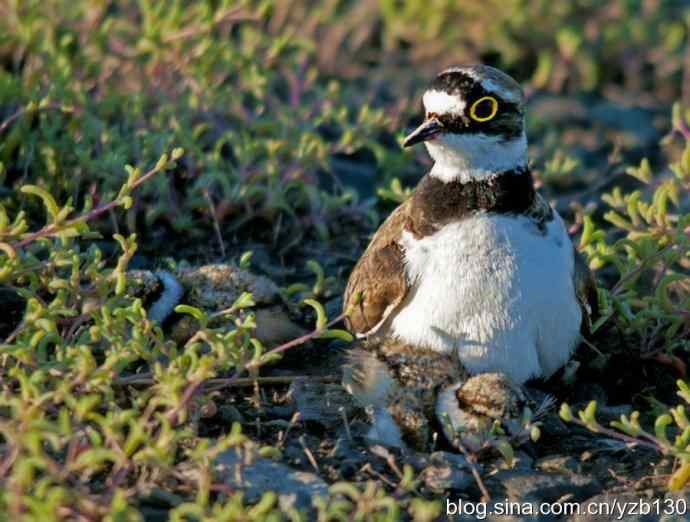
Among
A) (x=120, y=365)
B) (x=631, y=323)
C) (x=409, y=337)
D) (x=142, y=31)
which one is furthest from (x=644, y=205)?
(x=142, y=31)

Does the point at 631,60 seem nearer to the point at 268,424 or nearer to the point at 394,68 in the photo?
the point at 394,68

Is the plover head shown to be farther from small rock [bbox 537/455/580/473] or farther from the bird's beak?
small rock [bbox 537/455/580/473]

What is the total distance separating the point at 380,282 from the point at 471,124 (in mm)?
718

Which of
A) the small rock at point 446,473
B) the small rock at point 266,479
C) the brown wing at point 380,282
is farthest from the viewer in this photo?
the brown wing at point 380,282

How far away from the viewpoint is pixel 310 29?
8234 mm

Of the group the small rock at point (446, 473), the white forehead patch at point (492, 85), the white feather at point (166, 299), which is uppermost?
the white forehead patch at point (492, 85)

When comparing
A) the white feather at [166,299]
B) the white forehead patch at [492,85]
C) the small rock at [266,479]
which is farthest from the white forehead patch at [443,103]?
the small rock at [266,479]

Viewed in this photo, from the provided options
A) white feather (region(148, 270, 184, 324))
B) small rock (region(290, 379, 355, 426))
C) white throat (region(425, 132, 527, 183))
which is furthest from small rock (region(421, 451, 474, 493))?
white feather (region(148, 270, 184, 324))

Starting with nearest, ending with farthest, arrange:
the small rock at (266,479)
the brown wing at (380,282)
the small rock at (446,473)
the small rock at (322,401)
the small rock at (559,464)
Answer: the small rock at (266,479) → the small rock at (446,473) → the small rock at (559,464) → the small rock at (322,401) → the brown wing at (380,282)

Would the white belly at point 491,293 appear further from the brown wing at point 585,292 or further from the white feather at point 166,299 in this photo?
the white feather at point 166,299

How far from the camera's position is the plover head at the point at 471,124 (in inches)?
199

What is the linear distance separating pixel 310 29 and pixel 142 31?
4.41ft

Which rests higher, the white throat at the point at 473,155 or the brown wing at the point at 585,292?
the white throat at the point at 473,155

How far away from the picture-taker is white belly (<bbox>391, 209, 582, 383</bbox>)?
501 cm
